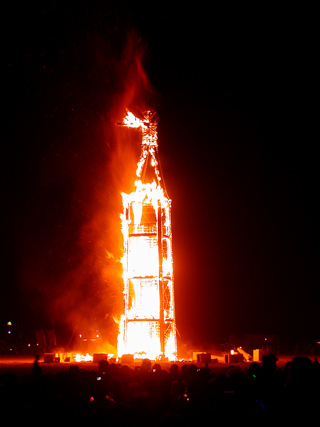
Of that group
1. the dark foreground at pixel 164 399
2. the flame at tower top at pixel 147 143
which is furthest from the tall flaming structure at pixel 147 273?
the dark foreground at pixel 164 399

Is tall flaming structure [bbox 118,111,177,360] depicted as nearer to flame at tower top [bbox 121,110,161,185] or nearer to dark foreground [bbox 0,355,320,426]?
flame at tower top [bbox 121,110,161,185]

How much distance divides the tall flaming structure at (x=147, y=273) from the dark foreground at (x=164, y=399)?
22884mm

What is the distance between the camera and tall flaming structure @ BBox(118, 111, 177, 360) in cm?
3294

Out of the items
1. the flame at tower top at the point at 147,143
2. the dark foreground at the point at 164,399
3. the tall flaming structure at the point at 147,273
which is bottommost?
the dark foreground at the point at 164,399

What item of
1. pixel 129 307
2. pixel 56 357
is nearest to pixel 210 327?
pixel 129 307

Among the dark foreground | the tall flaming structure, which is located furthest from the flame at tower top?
the dark foreground

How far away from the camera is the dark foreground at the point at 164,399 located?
6289 mm

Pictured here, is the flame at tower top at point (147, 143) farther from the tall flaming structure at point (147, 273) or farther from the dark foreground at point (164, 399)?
the dark foreground at point (164, 399)

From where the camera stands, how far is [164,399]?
7.71m

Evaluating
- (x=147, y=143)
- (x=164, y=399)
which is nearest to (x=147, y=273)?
(x=147, y=143)

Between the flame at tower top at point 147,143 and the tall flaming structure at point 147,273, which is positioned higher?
the flame at tower top at point 147,143

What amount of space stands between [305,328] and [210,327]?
9.83 m

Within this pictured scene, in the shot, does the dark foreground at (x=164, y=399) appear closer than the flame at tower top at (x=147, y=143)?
Yes

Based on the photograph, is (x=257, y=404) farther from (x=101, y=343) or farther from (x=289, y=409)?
(x=101, y=343)
